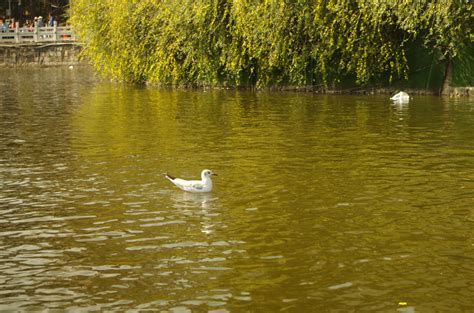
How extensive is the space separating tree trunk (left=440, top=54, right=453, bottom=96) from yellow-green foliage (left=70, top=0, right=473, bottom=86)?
522 millimetres

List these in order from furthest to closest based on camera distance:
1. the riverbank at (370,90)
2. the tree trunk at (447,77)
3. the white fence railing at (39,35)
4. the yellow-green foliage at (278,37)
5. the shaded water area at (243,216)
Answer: the white fence railing at (39,35)
the tree trunk at (447,77)
the riverbank at (370,90)
the yellow-green foliage at (278,37)
the shaded water area at (243,216)

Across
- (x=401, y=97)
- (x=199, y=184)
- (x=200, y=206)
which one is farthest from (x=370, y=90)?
(x=200, y=206)

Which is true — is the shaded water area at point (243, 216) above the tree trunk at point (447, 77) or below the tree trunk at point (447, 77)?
below

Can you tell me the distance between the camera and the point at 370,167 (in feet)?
52.1

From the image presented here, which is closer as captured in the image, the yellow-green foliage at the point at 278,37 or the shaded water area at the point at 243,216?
the shaded water area at the point at 243,216

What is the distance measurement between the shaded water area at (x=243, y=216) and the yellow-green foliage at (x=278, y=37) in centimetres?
594

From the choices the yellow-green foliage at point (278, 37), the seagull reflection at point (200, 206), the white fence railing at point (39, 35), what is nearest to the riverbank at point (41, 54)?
the white fence railing at point (39, 35)

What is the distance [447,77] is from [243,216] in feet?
64.5

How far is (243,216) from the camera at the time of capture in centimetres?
1216

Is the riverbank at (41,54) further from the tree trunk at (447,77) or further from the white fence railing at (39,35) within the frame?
the tree trunk at (447,77)

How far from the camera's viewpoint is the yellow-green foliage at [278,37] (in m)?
28.9

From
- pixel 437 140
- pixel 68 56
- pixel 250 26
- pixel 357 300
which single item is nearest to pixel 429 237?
pixel 357 300

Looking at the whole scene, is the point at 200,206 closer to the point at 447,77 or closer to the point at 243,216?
the point at 243,216

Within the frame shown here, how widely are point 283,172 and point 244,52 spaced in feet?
59.4
